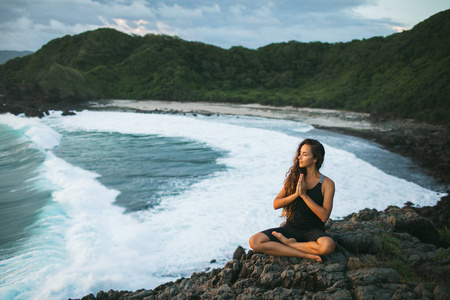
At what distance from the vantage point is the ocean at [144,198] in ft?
19.6

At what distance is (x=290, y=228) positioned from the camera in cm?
417

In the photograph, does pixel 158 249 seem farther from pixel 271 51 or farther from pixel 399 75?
pixel 271 51

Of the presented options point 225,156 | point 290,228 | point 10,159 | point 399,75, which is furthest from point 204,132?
point 399,75

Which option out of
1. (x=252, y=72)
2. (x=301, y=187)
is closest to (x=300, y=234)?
(x=301, y=187)

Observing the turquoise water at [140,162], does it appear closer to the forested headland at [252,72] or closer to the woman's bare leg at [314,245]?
the woman's bare leg at [314,245]

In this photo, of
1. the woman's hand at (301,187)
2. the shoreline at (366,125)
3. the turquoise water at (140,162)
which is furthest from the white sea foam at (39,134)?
the woman's hand at (301,187)

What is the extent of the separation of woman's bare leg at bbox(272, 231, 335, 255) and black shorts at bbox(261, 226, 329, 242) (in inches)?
2.7

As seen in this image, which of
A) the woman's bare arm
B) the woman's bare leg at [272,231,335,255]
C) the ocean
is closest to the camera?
the woman's bare leg at [272,231,335,255]

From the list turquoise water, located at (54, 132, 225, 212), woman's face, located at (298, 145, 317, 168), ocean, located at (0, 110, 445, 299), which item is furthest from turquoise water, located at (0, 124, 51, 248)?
woman's face, located at (298, 145, 317, 168)

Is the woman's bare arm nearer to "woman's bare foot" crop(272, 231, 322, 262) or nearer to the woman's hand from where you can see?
the woman's hand

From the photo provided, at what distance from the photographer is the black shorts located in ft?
13.0

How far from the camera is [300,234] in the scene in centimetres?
408

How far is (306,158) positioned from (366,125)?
22073 millimetres

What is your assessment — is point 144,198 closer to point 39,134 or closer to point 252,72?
point 39,134
